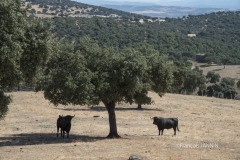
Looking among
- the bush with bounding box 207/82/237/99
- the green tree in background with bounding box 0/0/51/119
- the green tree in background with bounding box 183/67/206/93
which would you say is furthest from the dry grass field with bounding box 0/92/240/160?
the bush with bounding box 207/82/237/99

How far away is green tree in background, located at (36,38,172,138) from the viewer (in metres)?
22.9

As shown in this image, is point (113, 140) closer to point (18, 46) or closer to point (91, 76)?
point (91, 76)

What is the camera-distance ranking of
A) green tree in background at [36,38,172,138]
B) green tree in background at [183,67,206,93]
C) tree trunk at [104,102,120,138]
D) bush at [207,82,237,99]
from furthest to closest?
bush at [207,82,237,99] → green tree in background at [183,67,206,93] → tree trunk at [104,102,120,138] → green tree in background at [36,38,172,138]

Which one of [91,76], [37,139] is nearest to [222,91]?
[91,76]

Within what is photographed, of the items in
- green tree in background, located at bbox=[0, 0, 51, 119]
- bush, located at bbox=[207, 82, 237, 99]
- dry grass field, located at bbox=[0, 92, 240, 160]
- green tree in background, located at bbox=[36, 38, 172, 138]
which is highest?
green tree in background, located at bbox=[0, 0, 51, 119]

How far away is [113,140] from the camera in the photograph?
24109 mm

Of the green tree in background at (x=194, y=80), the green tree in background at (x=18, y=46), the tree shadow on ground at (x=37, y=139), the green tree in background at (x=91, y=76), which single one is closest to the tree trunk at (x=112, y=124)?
the green tree in background at (x=91, y=76)

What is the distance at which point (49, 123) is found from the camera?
3173cm

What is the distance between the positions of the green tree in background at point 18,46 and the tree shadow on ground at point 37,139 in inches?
264

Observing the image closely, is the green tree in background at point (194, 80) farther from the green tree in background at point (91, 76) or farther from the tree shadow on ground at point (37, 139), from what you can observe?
the tree shadow on ground at point (37, 139)

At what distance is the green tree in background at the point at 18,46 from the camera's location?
13.8m

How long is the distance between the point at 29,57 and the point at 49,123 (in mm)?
16448

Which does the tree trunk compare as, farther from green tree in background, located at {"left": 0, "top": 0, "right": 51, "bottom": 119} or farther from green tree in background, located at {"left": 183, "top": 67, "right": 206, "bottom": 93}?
green tree in background, located at {"left": 183, "top": 67, "right": 206, "bottom": 93}

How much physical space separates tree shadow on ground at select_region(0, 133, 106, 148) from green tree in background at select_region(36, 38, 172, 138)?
2357mm
